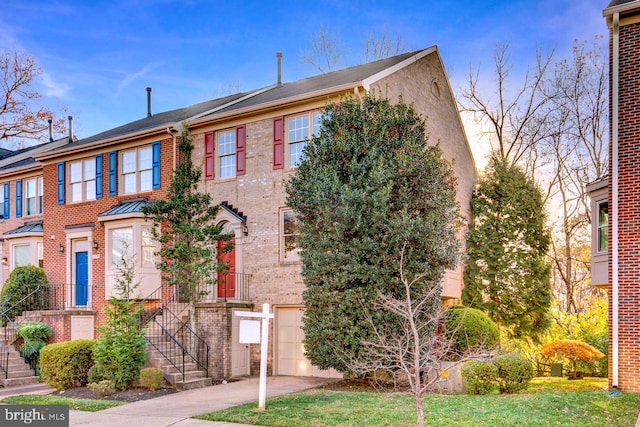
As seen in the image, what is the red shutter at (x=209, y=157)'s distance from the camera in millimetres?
17984

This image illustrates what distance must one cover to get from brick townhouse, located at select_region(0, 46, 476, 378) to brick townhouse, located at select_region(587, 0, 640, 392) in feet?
17.5

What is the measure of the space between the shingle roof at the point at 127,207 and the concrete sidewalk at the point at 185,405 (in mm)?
6802

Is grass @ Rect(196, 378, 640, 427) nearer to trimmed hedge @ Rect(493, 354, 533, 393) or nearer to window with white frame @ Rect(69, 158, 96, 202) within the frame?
trimmed hedge @ Rect(493, 354, 533, 393)

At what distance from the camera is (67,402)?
12.1m

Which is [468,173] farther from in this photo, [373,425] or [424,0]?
[373,425]

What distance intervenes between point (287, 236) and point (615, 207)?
8260 millimetres

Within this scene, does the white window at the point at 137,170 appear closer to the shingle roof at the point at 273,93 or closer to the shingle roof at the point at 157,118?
the shingle roof at the point at 273,93

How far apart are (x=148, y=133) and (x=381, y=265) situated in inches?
406

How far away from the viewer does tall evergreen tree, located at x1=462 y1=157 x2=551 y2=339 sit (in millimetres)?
19719

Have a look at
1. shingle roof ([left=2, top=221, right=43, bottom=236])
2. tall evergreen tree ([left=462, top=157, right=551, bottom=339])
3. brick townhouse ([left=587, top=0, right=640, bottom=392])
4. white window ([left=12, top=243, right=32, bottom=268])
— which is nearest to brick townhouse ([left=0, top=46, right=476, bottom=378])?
shingle roof ([left=2, top=221, right=43, bottom=236])

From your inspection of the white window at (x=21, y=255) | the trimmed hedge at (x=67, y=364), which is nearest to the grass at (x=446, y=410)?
the trimmed hedge at (x=67, y=364)

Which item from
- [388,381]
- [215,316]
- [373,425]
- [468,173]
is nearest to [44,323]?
[215,316]

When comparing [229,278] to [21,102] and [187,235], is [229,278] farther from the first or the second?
[21,102]

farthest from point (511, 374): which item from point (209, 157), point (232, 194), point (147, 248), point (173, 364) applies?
point (147, 248)
